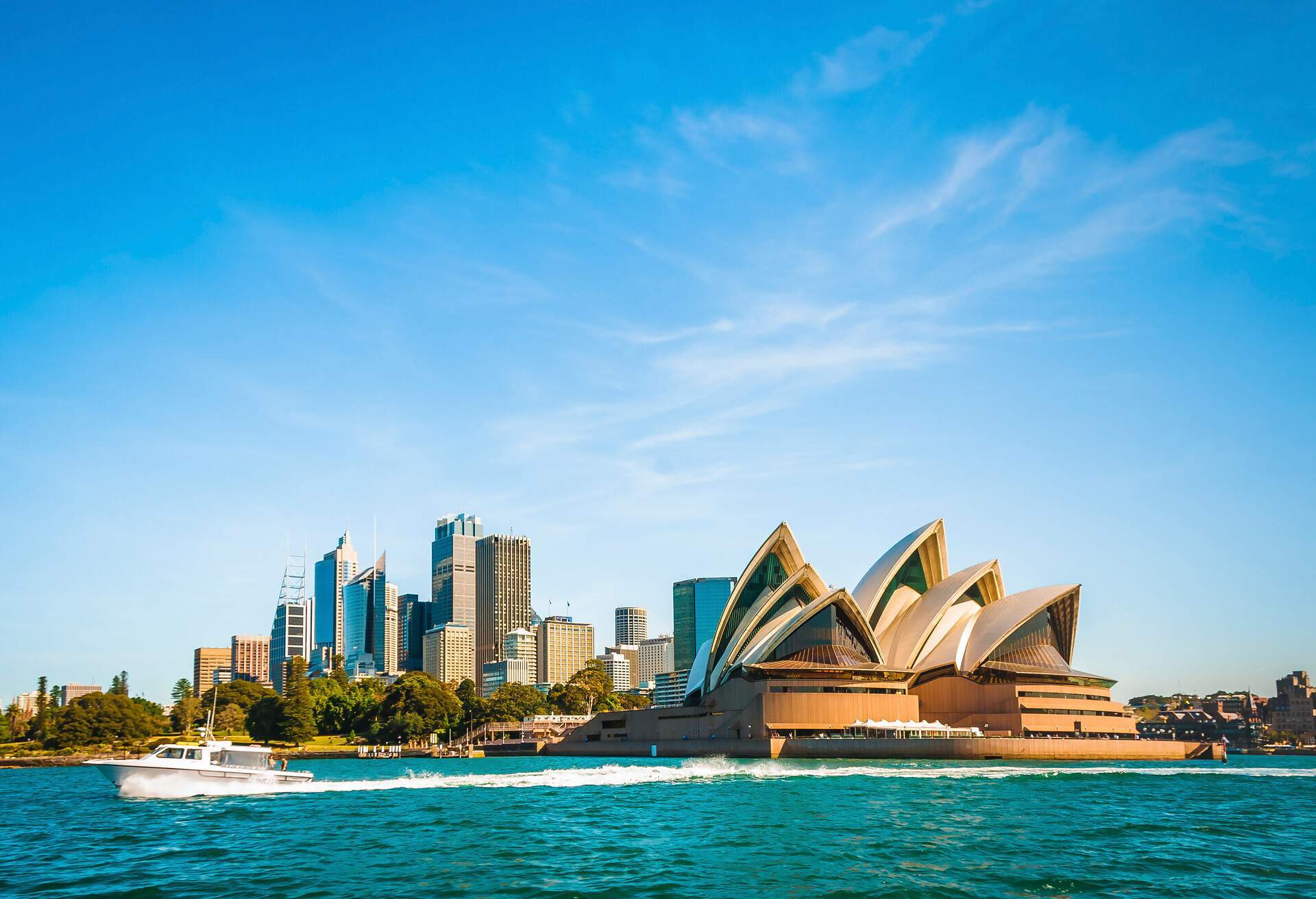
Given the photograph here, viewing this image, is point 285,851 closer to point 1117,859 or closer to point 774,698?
point 1117,859

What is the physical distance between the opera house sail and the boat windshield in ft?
157

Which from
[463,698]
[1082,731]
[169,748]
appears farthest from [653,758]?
[463,698]

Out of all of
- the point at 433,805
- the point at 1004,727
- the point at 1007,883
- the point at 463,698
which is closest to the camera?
the point at 1007,883

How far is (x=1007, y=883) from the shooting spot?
22797 mm

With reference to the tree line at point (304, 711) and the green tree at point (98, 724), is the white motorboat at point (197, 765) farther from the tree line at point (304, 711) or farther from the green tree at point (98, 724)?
the green tree at point (98, 724)

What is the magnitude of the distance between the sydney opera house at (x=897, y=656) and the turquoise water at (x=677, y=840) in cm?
3530

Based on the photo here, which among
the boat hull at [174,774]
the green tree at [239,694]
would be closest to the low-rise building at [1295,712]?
the green tree at [239,694]

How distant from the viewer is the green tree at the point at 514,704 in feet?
446

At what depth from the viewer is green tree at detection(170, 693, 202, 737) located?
135250 mm

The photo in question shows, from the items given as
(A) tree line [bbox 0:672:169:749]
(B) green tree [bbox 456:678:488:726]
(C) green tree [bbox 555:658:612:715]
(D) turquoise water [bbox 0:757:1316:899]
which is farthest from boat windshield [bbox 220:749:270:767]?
(C) green tree [bbox 555:658:612:715]

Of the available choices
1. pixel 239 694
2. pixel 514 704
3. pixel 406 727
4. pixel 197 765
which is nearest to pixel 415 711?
pixel 406 727

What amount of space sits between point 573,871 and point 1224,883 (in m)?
14.4

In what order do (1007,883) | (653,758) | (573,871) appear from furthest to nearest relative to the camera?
(653,758) → (573,871) → (1007,883)

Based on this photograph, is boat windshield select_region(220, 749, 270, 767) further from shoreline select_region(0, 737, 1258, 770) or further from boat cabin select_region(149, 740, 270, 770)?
shoreline select_region(0, 737, 1258, 770)
